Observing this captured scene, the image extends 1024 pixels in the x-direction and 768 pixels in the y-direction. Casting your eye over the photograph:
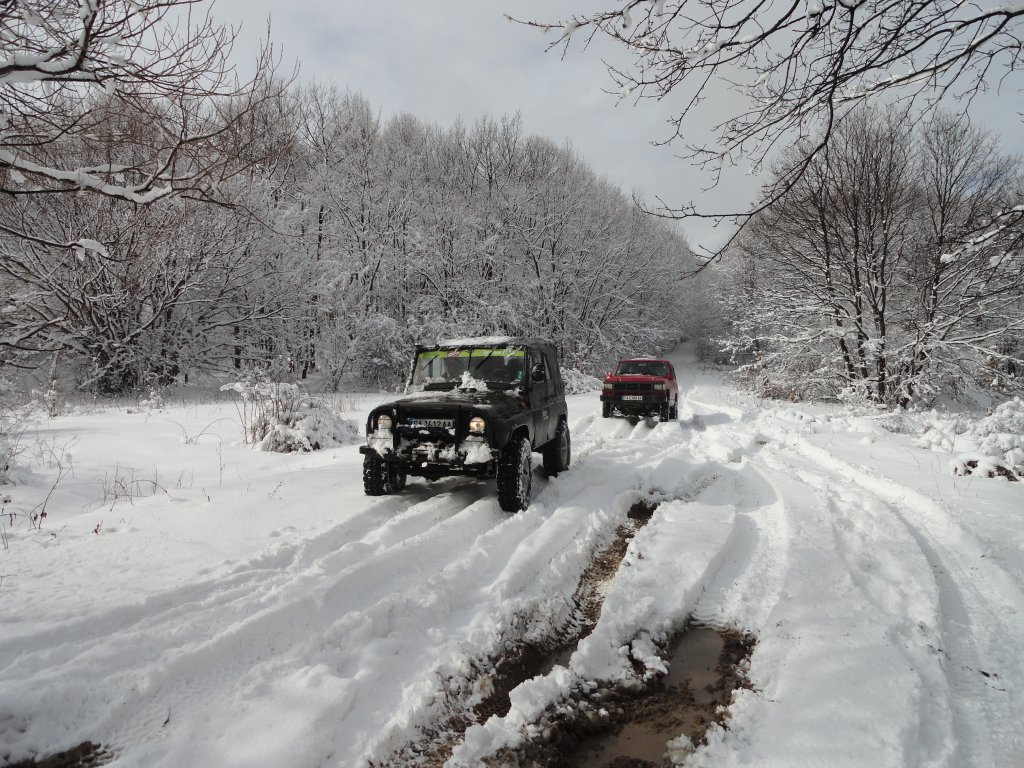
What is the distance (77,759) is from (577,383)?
22493mm

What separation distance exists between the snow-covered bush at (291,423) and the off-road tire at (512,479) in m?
4.71

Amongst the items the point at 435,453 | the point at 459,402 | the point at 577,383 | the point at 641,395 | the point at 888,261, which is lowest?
the point at 577,383

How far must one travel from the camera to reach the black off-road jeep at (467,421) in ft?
18.4

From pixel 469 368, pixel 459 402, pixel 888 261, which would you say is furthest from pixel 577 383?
pixel 459 402

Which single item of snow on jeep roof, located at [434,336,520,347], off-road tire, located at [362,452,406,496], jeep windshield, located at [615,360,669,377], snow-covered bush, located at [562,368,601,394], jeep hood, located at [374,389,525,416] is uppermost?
snow on jeep roof, located at [434,336,520,347]

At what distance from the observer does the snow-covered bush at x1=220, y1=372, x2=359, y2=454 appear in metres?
9.02

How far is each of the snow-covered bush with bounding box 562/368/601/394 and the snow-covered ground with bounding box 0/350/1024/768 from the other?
16770 millimetres

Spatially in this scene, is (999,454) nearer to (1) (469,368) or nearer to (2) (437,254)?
(1) (469,368)

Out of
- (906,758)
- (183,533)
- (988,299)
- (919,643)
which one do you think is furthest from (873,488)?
(988,299)

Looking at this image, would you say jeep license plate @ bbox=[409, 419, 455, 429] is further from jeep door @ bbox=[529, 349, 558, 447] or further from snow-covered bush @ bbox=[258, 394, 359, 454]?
snow-covered bush @ bbox=[258, 394, 359, 454]

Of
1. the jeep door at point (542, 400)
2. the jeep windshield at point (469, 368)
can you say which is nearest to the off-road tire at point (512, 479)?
the jeep door at point (542, 400)

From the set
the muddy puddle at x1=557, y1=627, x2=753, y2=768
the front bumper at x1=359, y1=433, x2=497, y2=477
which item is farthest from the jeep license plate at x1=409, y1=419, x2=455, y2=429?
the muddy puddle at x1=557, y1=627, x2=753, y2=768

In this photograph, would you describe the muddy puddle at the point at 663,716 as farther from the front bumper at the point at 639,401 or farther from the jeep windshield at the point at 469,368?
the front bumper at the point at 639,401

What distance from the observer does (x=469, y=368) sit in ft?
22.9
